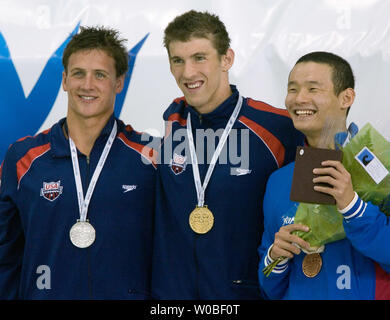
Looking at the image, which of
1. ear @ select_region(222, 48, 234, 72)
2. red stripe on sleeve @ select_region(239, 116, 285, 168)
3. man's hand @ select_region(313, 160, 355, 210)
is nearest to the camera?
man's hand @ select_region(313, 160, 355, 210)

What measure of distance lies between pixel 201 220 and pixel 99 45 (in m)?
1.02

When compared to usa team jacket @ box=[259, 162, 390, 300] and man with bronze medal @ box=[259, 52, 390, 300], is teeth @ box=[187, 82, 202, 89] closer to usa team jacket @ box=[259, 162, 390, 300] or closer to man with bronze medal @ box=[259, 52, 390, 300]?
man with bronze medal @ box=[259, 52, 390, 300]

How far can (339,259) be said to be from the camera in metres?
2.12

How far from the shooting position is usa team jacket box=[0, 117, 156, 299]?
2.49m

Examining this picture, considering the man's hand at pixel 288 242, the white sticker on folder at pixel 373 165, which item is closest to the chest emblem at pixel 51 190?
the man's hand at pixel 288 242

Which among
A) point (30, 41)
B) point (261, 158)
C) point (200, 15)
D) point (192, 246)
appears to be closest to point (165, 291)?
point (192, 246)

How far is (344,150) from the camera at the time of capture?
1972 millimetres

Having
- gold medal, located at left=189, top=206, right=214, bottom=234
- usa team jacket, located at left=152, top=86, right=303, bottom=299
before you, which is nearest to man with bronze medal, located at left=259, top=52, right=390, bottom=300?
usa team jacket, located at left=152, top=86, right=303, bottom=299

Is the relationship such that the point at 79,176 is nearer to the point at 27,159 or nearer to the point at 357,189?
the point at 27,159

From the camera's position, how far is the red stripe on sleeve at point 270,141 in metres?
2.53

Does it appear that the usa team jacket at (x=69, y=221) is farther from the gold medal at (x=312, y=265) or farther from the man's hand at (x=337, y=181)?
the man's hand at (x=337, y=181)

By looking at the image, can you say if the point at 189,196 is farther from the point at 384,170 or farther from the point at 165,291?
the point at 384,170

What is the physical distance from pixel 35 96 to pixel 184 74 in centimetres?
123

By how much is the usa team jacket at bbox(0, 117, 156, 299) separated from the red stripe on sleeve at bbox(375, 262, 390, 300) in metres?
1.03
